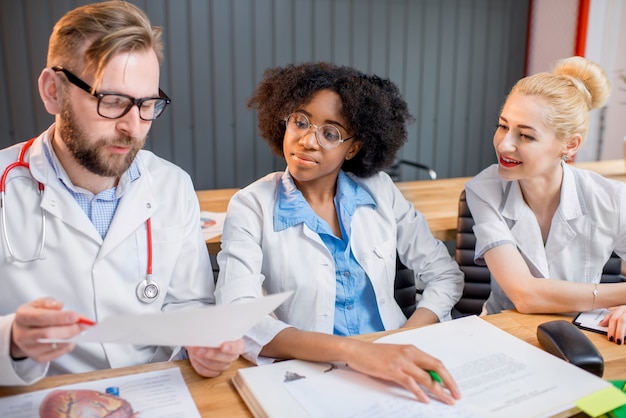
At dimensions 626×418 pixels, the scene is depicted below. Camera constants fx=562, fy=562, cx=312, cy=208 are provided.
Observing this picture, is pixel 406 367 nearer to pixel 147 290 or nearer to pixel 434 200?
pixel 147 290

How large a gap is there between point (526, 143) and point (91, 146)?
3.89 feet

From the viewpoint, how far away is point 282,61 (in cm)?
440

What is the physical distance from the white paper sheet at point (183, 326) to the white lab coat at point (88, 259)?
16.8 inches

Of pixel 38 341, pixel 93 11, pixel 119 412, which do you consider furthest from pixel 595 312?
pixel 93 11

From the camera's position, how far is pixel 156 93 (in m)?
1.26

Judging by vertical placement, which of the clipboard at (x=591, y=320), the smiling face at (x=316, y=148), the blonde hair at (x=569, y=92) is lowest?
the clipboard at (x=591, y=320)

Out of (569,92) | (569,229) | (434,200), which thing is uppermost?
(569,92)

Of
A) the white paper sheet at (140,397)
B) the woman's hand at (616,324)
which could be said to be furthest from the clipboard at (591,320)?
the white paper sheet at (140,397)

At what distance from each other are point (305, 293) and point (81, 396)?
68 cm

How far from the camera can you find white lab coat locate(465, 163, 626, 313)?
1.63 metres

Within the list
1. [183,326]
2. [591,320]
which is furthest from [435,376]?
[591,320]

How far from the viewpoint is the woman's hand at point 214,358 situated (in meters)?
1.05

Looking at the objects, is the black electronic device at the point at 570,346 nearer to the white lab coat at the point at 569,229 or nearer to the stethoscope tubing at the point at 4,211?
the white lab coat at the point at 569,229

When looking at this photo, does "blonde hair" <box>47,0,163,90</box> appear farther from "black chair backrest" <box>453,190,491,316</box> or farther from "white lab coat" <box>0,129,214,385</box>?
"black chair backrest" <box>453,190,491,316</box>
